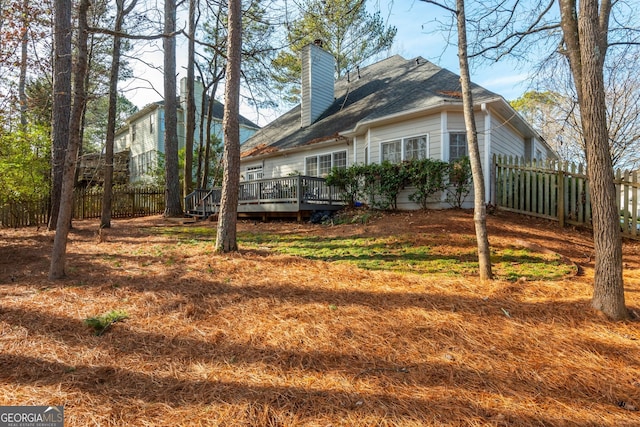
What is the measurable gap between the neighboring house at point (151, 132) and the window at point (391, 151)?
529 inches

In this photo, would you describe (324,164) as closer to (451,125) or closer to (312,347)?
(451,125)

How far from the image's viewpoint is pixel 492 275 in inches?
164

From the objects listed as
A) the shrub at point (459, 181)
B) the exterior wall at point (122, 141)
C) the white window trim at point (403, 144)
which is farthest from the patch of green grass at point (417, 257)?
the exterior wall at point (122, 141)

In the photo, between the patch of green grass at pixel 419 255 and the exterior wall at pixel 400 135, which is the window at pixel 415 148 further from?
the patch of green grass at pixel 419 255

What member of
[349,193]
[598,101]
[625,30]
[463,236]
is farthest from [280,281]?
[625,30]

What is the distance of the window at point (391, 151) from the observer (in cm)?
1041

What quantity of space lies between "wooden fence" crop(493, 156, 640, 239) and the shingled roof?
2230 mm

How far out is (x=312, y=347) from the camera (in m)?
2.36

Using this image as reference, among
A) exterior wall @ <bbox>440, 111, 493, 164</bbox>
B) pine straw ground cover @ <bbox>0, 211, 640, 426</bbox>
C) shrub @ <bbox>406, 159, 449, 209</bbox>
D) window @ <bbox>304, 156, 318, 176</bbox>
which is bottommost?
pine straw ground cover @ <bbox>0, 211, 640, 426</bbox>

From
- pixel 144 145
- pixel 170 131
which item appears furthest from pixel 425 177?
pixel 144 145

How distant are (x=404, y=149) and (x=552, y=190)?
4136 millimetres

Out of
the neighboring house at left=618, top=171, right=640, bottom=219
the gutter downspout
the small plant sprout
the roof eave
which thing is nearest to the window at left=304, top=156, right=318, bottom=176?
the roof eave

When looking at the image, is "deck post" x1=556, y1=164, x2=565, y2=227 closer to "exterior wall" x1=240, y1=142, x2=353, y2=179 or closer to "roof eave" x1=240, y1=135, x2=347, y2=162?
"exterior wall" x1=240, y1=142, x2=353, y2=179

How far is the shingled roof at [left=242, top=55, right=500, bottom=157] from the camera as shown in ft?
32.8
